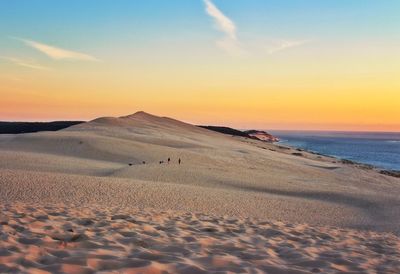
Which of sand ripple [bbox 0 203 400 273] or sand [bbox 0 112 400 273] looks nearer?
sand ripple [bbox 0 203 400 273]

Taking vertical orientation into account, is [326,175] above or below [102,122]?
below

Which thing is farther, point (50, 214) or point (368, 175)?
point (368, 175)

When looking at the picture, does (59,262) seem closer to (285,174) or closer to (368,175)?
(285,174)

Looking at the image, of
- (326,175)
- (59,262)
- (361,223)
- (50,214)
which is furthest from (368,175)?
(59,262)

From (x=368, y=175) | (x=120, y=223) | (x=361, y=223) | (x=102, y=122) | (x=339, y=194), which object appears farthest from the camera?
(x=102, y=122)

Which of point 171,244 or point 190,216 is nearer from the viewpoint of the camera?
point 171,244

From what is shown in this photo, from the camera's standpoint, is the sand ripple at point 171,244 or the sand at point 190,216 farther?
the sand at point 190,216

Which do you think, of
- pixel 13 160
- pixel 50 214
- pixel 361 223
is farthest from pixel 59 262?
pixel 13 160

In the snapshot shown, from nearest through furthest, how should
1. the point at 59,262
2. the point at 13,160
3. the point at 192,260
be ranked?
the point at 59,262
the point at 192,260
the point at 13,160
